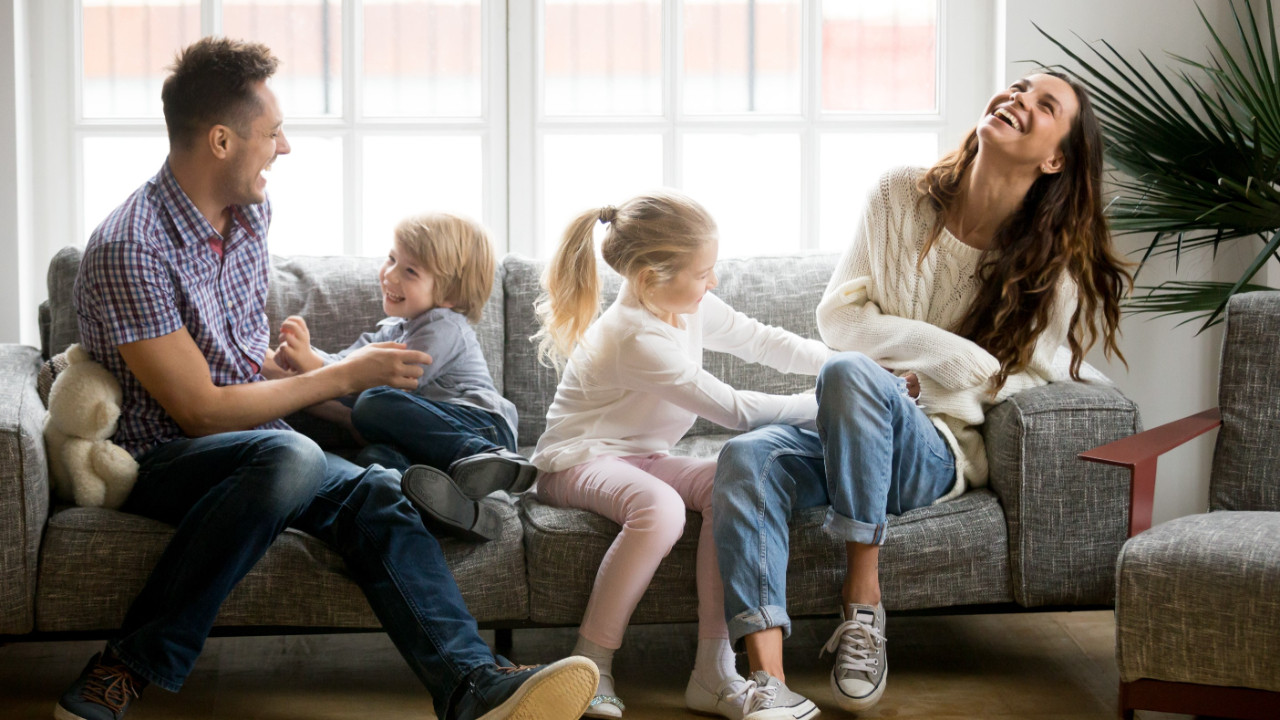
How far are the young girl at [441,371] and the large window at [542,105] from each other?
771mm

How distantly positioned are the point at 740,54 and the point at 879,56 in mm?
376

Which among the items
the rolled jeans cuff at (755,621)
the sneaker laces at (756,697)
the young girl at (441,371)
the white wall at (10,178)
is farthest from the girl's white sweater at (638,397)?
the white wall at (10,178)

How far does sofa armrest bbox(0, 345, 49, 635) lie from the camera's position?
1.87 m

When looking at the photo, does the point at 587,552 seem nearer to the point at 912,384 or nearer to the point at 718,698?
the point at 718,698

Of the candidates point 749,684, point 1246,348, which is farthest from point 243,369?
point 1246,348

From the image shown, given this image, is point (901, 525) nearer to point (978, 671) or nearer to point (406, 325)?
point (978, 671)

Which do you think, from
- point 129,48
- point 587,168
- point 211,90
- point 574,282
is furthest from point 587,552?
point 129,48

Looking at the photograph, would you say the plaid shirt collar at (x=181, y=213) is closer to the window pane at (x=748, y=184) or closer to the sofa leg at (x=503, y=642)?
the sofa leg at (x=503, y=642)

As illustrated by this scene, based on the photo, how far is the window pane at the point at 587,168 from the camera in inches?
125

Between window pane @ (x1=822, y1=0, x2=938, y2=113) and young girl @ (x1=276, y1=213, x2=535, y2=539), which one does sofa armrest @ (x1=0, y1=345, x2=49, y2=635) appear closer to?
young girl @ (x1=276, y1=213, x2=535, y2=539)

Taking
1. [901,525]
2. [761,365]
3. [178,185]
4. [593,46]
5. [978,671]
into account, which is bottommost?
[978,671]

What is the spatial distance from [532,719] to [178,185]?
1.08m

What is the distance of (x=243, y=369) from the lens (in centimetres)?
214

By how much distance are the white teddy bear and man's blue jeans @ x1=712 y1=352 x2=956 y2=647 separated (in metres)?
0.99
